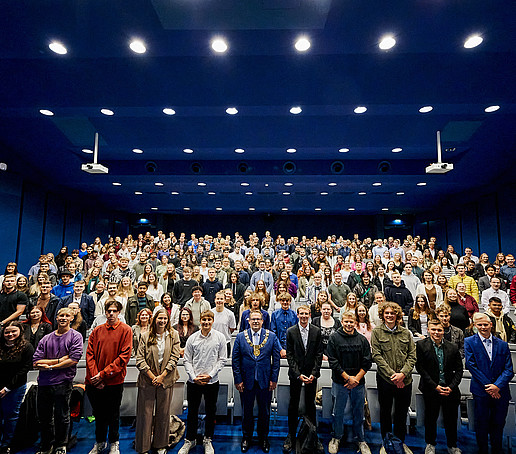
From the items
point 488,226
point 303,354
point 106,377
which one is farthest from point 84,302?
point 488,226

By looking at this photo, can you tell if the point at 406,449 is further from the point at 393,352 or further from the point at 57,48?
the point at 57,48

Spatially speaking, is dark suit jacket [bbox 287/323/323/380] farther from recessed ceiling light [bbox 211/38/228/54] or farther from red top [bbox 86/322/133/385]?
recessed ceiling light [bbox 211/38/228/54]

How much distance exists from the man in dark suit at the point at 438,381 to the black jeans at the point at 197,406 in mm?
2132

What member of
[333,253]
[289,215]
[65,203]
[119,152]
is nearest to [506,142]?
[333,253]

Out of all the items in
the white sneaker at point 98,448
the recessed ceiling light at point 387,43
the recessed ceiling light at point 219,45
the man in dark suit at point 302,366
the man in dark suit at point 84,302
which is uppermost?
the recessed ceiling light at point 219,45

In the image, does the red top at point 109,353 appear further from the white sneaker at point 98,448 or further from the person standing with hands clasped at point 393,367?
the person standing with hands clasped at point 393,367

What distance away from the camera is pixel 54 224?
12047 millimetres

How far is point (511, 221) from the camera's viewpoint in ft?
33.7

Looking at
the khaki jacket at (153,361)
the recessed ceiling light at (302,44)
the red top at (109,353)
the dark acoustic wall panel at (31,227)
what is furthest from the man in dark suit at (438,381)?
the dark acoustic wall panel at (31,227)

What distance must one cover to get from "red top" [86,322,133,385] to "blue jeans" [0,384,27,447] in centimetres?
86

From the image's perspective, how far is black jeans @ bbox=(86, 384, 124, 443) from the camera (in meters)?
3.36

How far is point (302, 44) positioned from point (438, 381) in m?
4.14

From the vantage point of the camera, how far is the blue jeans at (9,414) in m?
3.45

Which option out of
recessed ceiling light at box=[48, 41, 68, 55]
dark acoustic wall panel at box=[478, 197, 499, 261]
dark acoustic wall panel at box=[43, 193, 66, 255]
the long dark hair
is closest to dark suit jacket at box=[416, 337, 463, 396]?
the long dark hair
